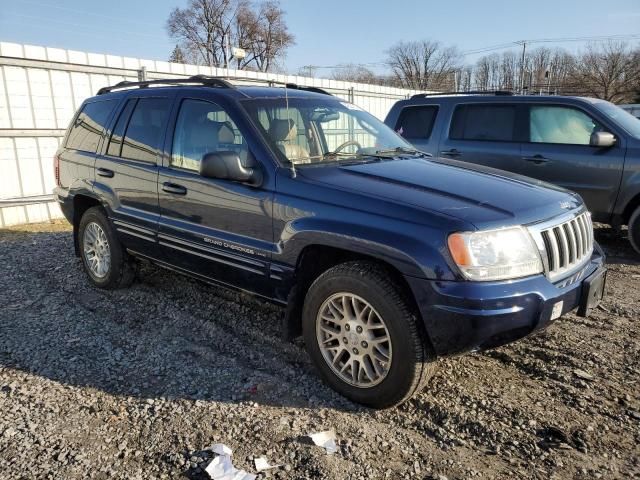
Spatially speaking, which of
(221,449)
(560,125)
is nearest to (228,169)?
(221,449)

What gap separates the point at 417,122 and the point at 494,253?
5247 millimetres

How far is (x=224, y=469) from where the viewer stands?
8.13 ft

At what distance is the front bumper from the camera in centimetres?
259

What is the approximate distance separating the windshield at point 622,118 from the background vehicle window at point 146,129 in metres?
5.18

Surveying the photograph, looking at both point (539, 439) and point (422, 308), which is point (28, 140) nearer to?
point (422, 308)

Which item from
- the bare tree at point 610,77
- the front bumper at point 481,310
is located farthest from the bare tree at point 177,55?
the front bumper at point 481,310

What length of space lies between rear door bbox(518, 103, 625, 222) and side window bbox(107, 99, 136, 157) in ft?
15.6

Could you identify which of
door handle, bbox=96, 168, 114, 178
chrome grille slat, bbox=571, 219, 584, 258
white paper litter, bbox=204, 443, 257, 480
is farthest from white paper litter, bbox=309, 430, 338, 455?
door handle, bbox=96, 168, 114, 178

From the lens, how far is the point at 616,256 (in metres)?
6.26

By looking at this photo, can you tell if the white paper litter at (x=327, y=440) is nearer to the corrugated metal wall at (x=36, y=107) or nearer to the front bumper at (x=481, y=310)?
the front bumper at (x=481, y=310)

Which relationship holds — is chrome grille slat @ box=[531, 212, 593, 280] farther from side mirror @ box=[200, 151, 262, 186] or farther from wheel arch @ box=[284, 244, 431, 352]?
side mirror @ box=[200, 151, 262, 186]

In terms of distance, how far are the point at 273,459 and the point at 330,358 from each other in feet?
2.50

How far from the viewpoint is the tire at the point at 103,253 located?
15.9 feet

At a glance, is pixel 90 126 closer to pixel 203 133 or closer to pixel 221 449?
pixel 203 133
